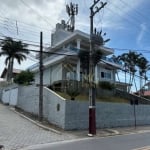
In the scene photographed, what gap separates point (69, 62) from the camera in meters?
42.3

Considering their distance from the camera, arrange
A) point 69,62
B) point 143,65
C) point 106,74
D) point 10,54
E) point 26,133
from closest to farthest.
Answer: point 26,133, point 69,62, point 106,74, point 10,54, point 143,65

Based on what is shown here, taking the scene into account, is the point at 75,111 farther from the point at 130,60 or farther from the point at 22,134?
the point at 130,60

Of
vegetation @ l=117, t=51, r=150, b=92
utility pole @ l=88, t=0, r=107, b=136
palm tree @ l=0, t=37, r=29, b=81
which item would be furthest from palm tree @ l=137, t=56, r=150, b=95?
utility pole @ l=88, t=0, r=107, b=136

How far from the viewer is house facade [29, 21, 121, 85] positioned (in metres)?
40.8

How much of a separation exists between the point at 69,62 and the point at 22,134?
78.6 feet

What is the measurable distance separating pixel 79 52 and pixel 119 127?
1288 cm

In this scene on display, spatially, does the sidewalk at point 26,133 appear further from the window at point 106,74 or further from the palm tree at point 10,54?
the palm tree at point 10,54

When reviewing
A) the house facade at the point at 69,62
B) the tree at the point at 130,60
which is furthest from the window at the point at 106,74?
the tree at the point at 130,60

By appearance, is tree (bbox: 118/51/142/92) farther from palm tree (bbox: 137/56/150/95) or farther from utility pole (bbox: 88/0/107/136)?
utility pole (bbox: 88/0/107/136)

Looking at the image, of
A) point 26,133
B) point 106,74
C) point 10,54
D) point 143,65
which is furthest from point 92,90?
point 143,65

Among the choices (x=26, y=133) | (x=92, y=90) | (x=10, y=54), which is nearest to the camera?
(x=26, y=133)

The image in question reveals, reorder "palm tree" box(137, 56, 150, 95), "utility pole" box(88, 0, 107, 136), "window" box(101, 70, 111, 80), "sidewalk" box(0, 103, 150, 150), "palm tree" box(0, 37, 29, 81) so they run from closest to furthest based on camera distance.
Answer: "sidewalk" box(0, 103, 150, 150), "utility pole" box(88, 0, 107, 136), "window" box(101, 70, 111, 80), "palm tree" box(0, 37, 29, 81), "palm tree" box(137, 56, 150, 95)

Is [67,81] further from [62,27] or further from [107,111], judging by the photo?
[62,27]

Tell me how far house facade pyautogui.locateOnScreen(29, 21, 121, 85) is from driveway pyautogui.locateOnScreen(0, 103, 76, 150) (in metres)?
16.2
